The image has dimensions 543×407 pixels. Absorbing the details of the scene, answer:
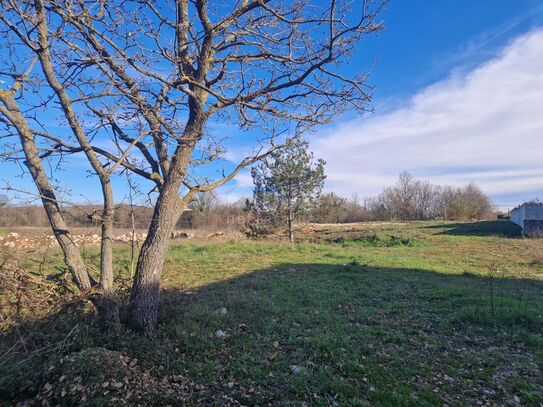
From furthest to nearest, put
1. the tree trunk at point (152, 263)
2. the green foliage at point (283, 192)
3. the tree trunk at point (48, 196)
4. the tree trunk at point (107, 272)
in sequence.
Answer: the green foliage at point (283, 192), the tree trunk at point (152, 263), the tree trunk at point (107, 272), the tree trunk at point (48, 196)

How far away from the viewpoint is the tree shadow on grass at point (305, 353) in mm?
3082

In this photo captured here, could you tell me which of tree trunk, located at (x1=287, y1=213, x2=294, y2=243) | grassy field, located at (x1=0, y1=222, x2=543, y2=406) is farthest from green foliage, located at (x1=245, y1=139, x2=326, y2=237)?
grassy field, located at (x1=0, y1=222, x2=543, y2=406)

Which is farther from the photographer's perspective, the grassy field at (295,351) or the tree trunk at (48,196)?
the tree trunk at (48,196)

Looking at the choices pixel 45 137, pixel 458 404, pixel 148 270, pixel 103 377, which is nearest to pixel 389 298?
pixel 458 404

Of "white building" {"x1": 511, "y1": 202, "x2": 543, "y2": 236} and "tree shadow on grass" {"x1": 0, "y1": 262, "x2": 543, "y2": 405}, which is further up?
"white building" {"x1": 511, "y1": 202, "x2": 543, "y2": 236}

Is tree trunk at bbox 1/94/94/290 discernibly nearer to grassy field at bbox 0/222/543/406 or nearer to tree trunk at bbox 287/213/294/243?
grassy field at bbox 0/222/543/406

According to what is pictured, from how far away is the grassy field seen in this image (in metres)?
3.05

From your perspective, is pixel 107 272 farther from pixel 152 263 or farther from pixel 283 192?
pixel 283 192

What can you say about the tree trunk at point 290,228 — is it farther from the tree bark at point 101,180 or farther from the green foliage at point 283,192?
the tree bark at point 101,180

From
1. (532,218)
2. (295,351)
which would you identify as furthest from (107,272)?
(532,218)

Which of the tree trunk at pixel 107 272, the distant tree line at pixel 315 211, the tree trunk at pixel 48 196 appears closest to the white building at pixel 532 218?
the distant tree line at pixel 315 211

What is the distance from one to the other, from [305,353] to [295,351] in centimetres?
13

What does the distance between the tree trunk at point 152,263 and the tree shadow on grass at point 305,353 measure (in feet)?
0.90

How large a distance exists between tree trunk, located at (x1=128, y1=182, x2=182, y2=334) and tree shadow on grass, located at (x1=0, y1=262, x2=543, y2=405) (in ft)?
0.90
